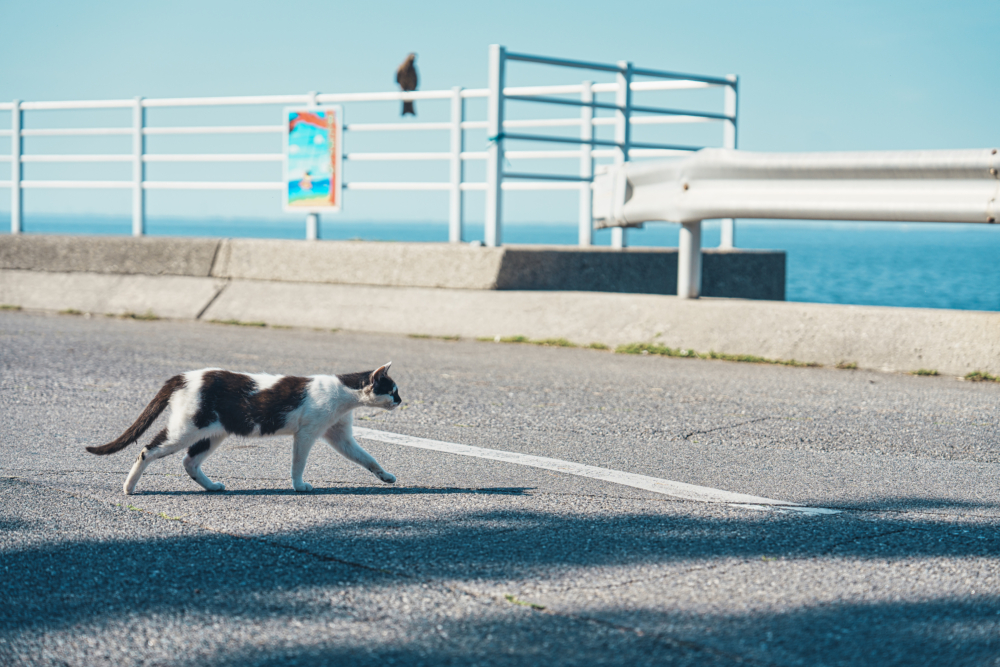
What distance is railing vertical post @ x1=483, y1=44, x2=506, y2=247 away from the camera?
31.8 ft

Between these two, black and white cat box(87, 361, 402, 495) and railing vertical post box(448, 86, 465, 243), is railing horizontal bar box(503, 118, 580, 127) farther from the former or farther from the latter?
black and white cat box(87, 361, 402, 495)

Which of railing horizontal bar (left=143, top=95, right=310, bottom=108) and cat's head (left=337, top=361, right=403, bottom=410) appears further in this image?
railing horizontal bar (left=143, top=95, right=310, bottom=108)

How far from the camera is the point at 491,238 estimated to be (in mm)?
10055

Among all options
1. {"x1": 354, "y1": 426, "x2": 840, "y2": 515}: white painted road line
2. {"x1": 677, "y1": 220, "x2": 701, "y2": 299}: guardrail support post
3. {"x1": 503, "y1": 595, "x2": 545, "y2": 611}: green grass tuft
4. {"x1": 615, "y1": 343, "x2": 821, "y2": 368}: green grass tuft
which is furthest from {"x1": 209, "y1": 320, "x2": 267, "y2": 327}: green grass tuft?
{"x1": 503, "y1": 595, "x2": 545, "y2": 611}: green grass tuft

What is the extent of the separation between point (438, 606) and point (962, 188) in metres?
5.71

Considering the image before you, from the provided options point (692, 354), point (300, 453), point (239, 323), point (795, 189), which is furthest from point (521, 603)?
point (239, 323)

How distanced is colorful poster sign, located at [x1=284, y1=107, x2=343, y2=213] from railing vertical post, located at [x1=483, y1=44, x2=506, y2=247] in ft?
7.32

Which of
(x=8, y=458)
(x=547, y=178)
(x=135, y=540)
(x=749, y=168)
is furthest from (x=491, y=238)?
(x=135, y=540)

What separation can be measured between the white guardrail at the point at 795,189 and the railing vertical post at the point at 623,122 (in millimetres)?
1366

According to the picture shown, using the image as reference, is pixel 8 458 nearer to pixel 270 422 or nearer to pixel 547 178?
pixel 270 422

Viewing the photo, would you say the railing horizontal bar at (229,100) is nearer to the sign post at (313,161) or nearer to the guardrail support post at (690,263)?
the sign post at (313,161)

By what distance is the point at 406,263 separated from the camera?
10000 millimetres

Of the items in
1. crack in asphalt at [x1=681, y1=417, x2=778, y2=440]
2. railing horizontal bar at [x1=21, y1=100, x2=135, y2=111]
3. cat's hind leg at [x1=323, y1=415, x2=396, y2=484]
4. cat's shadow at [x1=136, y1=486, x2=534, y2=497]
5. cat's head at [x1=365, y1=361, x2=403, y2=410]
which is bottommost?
cat's shadow at [x1=136, y1=486, x2=534, y2=497]

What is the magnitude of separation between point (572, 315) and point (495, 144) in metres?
1.93
